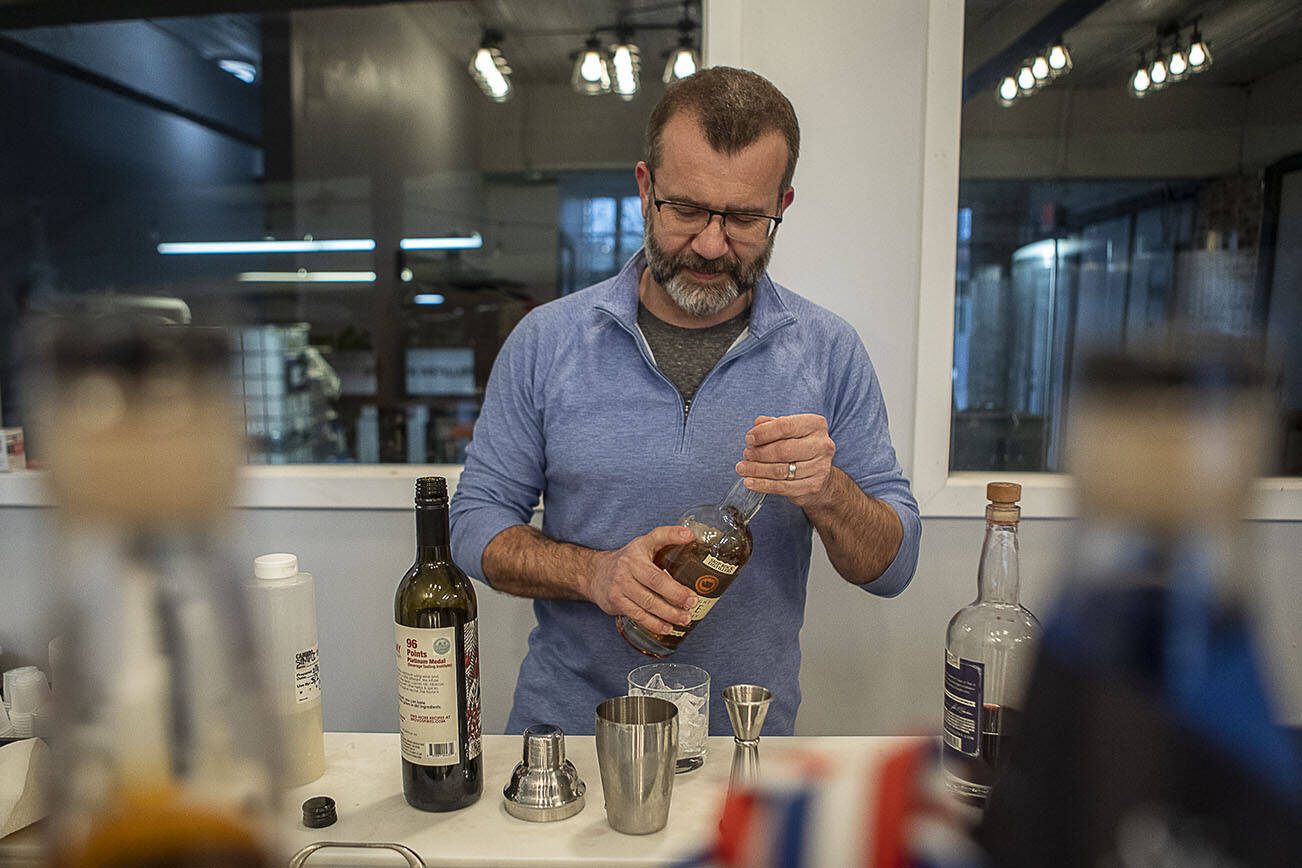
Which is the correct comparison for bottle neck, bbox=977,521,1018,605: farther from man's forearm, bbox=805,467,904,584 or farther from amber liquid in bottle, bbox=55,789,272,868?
amber liquid in bottle, bbox=55,789,272,868

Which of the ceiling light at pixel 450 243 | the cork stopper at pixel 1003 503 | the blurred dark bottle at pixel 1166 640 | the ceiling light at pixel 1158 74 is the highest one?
the ceiling light at pixel 1158 74

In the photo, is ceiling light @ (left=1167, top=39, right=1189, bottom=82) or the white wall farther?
ceiling light @ (left=1167, top=39, right=1189, bottom=82)

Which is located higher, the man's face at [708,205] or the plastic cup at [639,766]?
the man's face at [708,205]

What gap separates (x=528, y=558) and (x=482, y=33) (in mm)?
1868

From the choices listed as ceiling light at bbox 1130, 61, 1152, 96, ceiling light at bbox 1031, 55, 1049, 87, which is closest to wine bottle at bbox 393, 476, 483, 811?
ceiling light at bbox 1031, 55, 1049, 87

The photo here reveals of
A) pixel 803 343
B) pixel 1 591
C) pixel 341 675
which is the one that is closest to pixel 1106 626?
pixel 803 343

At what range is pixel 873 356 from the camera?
79.7 inches

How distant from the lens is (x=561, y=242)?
104 inches

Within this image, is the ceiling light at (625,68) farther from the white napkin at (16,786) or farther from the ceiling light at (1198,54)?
the white napkin at (16,786)

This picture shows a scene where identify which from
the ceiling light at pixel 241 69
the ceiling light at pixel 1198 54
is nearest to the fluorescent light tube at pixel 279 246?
the ceiling light at pixel 241 69

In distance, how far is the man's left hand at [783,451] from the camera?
102 centimetres

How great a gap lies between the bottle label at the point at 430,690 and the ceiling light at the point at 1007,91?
2.05m

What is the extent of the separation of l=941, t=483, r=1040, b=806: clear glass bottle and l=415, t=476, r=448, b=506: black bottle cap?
582 mm

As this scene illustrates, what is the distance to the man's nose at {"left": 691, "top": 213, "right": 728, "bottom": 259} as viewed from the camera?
1340 millimetres
